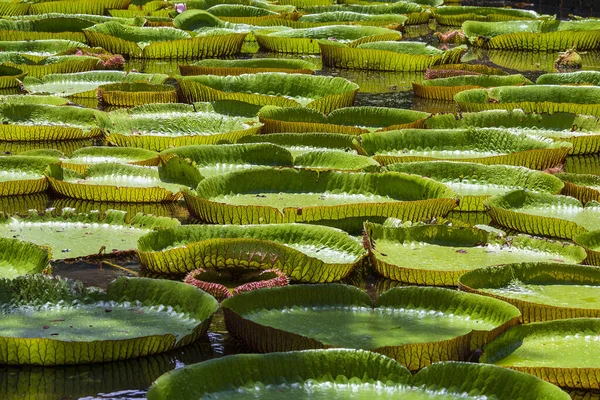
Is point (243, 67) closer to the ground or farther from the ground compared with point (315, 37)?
farther from the ground

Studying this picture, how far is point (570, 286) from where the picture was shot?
163 inches

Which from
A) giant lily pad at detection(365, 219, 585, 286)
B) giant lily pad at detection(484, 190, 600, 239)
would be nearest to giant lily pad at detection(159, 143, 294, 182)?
giant lily pad at detection(484, 190, 600, 239)

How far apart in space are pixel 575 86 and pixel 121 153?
361 centimetres

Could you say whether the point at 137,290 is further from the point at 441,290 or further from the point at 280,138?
the point at 280,138

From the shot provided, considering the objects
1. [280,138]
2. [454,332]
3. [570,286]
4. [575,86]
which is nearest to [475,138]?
[280,138]

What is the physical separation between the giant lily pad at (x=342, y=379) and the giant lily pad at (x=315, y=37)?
25.5 feet

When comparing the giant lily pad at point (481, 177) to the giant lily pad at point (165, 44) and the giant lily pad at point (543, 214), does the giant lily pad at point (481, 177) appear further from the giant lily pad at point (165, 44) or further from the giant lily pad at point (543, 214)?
the giant lily pad at point (165, 44)

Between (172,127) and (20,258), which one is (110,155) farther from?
(20,258)

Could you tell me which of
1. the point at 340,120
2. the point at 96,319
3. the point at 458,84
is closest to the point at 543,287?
the point at 96,319

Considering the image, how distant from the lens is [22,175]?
222 inches

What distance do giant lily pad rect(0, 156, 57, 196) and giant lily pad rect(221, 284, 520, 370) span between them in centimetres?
211

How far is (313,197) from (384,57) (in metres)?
4.95

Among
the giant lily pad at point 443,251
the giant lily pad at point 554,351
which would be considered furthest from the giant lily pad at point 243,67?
the giant lily pad at point 554,351

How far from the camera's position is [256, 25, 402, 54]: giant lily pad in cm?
1124
